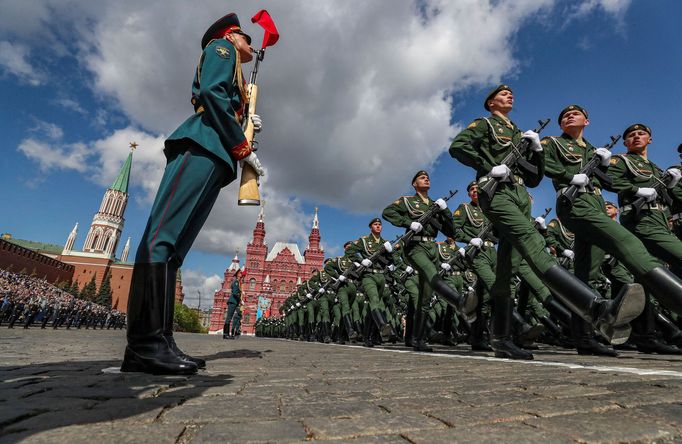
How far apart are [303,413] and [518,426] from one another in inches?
26.2

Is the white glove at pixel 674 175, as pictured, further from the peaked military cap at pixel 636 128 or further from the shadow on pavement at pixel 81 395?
the shadow on pavement at pixel 81 395

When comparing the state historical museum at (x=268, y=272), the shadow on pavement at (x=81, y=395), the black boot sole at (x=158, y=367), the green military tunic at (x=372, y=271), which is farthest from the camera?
the state historical museum at (x=268, y=272)

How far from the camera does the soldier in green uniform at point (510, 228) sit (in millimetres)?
2773

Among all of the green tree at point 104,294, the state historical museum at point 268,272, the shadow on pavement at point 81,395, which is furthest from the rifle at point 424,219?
the green tree at point 104,294

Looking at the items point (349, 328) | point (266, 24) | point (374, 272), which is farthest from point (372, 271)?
point (266, 24)

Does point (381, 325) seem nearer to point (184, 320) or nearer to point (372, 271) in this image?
point (372, 271)

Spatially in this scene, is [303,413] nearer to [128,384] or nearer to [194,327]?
[128,384]

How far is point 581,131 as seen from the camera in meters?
4.77

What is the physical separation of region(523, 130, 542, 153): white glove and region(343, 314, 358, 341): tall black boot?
737 cm

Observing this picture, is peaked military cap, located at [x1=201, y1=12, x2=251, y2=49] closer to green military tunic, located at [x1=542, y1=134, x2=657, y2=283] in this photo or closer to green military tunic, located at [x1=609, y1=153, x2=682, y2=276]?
green military tunic, located at [x1=542, y1=134, x2=657, y2=283]

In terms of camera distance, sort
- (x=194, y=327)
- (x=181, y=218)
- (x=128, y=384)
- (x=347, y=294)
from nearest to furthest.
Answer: (x=128, y=384) < (x=181, y=218) < (x=347, y=294) < (x=194, y=327)

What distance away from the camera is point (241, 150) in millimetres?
2674

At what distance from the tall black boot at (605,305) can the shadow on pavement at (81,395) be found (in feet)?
8.17

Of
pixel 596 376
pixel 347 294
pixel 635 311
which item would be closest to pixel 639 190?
pixel 635 311
